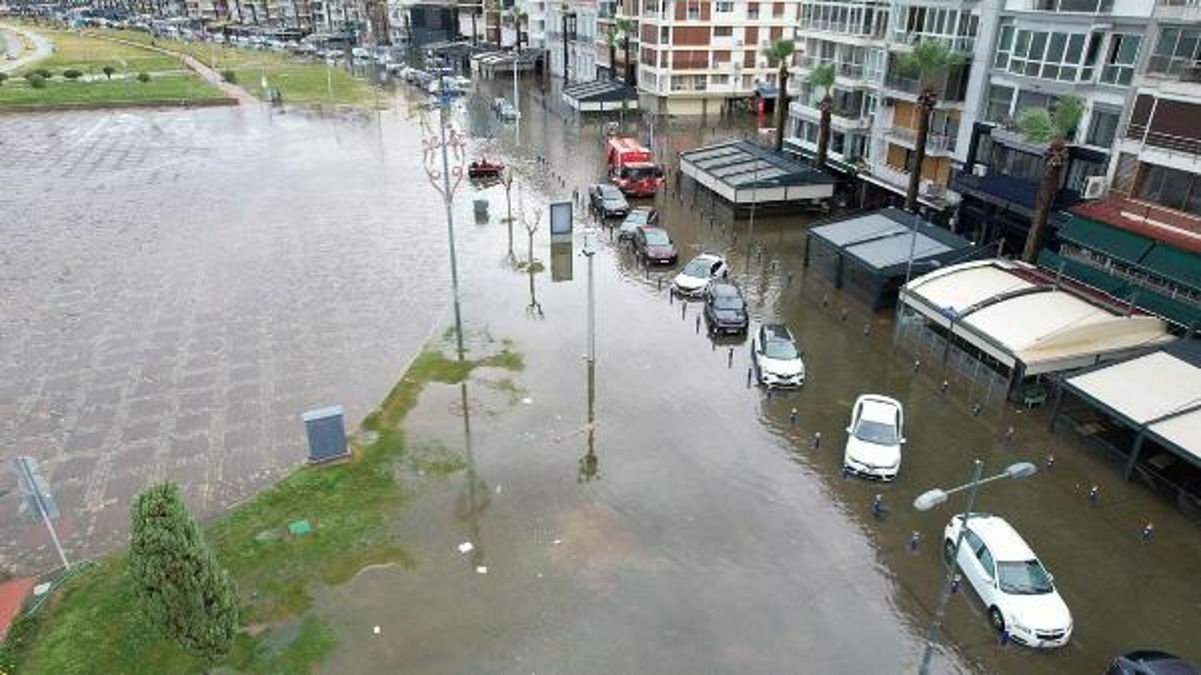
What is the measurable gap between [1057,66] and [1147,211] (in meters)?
8.36

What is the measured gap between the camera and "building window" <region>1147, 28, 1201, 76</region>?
94.7ft

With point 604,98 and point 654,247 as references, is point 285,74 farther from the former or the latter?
point 654,247

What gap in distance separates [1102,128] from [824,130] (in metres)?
17.9

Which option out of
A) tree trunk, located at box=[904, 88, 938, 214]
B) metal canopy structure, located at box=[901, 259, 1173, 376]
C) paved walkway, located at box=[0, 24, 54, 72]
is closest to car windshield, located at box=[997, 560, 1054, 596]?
metal canopy structure, located at box=[901, 259, 1173, 376]

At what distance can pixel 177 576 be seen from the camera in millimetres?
13773

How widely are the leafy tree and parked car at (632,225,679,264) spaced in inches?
1129

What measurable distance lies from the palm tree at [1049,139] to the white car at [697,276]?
13.8m

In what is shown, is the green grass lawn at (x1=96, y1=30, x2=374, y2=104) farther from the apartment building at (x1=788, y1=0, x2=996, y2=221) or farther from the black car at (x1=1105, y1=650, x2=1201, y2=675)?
the black car at (x1=1105, y1=650, x2=1201, y2=675)

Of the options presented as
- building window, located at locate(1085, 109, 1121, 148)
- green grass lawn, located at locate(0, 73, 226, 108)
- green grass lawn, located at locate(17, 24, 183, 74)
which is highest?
building window, located at locate(1085, 109, 1121, 148)

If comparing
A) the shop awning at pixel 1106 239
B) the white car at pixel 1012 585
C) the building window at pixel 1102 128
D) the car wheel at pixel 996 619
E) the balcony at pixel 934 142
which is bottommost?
the car wheel at pixel 996 619

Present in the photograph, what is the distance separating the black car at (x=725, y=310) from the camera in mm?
32875

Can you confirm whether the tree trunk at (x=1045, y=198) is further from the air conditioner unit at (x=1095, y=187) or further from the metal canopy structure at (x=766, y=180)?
the metal canopy structure at (x=766, y=180)

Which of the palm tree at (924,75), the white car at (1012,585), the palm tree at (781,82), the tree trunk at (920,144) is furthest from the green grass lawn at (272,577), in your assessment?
the palm tree at (781,82)

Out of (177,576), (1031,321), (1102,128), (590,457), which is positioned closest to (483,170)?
(590,457)
